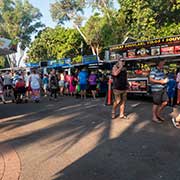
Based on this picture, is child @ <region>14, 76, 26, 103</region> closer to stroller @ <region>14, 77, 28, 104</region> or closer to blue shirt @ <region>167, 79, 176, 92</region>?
stroller @ <region>14, 77, 28, 104</region>

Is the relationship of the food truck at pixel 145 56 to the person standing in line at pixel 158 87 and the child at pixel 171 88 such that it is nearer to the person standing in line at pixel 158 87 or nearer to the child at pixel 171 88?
the child at pixel 171 88

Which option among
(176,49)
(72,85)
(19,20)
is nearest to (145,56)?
(176,49)

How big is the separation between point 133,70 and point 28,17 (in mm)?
48259

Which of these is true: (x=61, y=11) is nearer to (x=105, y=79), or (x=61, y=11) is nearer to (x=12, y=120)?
(x=105, y=79)

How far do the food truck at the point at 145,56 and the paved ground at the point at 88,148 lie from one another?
159 inches

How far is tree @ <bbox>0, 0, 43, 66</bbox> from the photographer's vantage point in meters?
59.5

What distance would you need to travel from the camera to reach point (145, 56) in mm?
15078

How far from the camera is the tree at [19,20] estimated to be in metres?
59.5

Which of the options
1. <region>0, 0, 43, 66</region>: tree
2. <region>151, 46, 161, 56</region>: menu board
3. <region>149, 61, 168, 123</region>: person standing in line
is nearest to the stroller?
<region>151, 46, 161, 56</region>: menu board

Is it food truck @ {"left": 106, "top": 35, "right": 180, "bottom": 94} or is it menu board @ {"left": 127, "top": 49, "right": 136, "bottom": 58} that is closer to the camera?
food truck @ {"left": 106, "top": 35, "right": 180, "bottom": 94}

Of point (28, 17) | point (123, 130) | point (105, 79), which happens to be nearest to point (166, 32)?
point (105, 79)

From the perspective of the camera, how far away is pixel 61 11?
1702 inches

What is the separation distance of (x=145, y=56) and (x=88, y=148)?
8.97 meters

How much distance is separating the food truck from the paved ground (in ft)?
13.3
